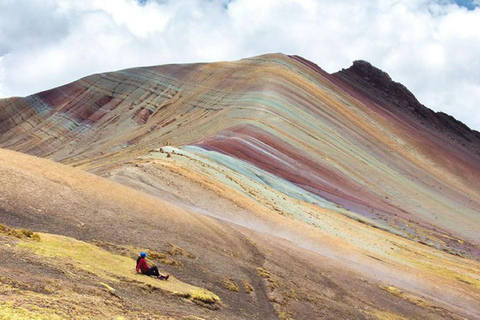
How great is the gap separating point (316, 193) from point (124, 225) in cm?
2330

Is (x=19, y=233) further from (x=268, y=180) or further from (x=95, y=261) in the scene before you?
(x=268, y=180)

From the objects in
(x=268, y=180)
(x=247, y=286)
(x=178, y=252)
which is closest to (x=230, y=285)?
(x=247, y=286)

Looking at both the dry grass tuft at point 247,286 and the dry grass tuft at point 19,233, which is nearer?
the dry grass tuft at point 19,233

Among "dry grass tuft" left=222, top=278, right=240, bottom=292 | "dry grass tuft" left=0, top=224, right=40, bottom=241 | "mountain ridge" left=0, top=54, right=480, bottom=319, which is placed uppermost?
"mountain ridge" left=0, top=54, right=480, bottom=319

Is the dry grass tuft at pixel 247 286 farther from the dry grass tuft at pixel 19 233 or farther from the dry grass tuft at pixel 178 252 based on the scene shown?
the dry grass tuft at pixel 19 233

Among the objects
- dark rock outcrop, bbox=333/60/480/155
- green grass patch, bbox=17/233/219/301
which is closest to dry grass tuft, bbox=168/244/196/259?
green grass patch, bbox=17/233/219/301

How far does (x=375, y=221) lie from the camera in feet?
116

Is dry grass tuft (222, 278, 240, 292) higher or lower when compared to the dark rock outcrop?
lower

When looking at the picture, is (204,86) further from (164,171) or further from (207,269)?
(207,269)

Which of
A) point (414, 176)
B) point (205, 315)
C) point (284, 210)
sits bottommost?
point (205, 315)

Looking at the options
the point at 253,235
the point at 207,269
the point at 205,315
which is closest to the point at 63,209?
the point at 207,269

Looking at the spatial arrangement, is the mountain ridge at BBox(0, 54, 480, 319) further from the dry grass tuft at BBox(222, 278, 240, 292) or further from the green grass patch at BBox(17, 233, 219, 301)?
the green grass patch at BBox(17, 233, 219, 301)

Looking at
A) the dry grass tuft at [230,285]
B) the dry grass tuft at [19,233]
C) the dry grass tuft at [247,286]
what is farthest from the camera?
the dry grass tuft at [247,286]

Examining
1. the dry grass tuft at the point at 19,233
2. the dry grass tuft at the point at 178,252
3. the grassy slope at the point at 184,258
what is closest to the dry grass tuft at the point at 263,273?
the grassy slope at the point at 184,258
